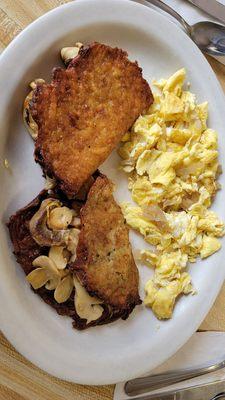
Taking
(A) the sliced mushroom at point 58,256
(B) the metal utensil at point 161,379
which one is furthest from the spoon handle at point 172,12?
(B) the metal utensil at point 161,379

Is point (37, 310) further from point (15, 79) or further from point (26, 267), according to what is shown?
point (15, 79)

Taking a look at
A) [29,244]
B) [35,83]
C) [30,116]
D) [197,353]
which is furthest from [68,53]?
[197,353]

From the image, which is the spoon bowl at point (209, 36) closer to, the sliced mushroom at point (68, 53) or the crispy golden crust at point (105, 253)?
the sliced mushroom at point (68, 53)

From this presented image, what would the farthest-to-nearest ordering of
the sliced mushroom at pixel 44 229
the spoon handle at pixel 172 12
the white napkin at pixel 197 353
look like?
1. the white napkin at pixel 197 353
2. the spoon handle at pixel 172 12
3. the sliced mushroom at pixel 44 229

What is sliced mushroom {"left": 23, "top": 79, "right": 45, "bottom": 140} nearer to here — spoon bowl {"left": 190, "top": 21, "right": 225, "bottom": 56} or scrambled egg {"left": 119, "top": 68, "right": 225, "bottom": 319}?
scrambled egg {"left": 119, "top": 68, "right": 225, "bottom": 319}

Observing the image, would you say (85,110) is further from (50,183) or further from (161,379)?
(161,379)

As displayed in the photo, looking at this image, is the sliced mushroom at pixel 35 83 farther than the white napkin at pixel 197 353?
No

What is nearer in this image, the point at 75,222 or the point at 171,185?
the point at 75,222
